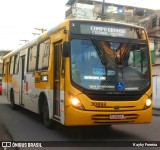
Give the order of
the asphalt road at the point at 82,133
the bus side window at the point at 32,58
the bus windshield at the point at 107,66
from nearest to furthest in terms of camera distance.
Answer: the bus windshield at the point at 107,66 < the asphalt road at the point at 82,133 < the bus side window at the point at 32,58

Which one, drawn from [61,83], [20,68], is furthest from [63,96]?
[20,68]

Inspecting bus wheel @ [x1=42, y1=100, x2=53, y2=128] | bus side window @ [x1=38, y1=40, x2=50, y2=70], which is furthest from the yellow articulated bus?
bus wheel @ [x1=42, y1=100, x2=53, y2=128]

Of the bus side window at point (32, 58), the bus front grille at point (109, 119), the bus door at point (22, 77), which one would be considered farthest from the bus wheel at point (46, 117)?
the bus door at point (22, 77)

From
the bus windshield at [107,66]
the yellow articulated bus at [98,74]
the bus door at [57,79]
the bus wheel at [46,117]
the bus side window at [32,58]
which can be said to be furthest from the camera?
the bus side window at [32,58]

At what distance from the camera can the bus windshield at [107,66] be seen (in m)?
10.2

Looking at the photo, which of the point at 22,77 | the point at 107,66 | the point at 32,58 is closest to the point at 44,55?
the point at 32,58

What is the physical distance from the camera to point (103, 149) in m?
9.04

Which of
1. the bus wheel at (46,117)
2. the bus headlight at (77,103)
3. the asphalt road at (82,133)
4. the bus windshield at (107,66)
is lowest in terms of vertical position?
the asphalt road at (82,133)

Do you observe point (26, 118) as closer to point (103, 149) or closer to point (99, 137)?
point (99, 137)

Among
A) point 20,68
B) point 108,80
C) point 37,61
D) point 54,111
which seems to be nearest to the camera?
point 108,80

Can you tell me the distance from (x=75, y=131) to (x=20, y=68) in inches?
255

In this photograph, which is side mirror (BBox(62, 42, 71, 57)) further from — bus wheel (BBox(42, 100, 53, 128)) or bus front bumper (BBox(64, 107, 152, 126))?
bus wheel (BBox(42, 100, 53, 128))

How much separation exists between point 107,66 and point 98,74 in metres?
0.34

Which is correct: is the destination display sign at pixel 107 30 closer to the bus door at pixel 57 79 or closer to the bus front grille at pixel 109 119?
the bus door at pixel 57 79
